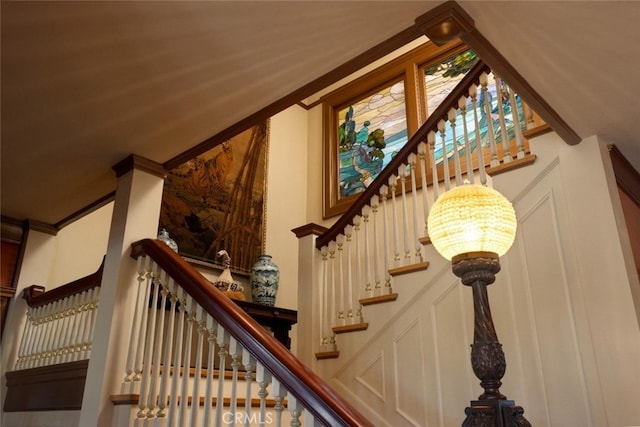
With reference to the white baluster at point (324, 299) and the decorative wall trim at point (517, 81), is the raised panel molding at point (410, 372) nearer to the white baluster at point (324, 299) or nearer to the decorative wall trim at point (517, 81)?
the white baluster at point (324, 299)

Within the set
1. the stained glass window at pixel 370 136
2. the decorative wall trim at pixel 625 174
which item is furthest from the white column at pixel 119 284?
the stained glass window at pixel 370 136

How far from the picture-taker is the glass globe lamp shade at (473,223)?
161 centimetres

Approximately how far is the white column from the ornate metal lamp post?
1571mm

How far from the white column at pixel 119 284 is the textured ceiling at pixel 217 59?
0.68 feet

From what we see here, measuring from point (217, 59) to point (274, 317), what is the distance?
2.66 meters

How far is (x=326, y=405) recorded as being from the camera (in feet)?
4.42

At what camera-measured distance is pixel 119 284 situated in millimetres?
2385

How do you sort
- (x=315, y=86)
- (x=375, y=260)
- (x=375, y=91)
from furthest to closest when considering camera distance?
(x=375, y=91) < (x=375, y=260) < (x=315, y=86)

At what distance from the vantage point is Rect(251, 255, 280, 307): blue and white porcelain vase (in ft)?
14.4

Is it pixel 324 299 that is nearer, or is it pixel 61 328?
pixel 61 328

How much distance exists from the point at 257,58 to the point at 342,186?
3716 millimetres

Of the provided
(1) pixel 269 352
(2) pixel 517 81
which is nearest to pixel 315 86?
(2) pixel 517 81

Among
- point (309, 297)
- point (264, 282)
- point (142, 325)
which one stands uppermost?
point (264, 282)

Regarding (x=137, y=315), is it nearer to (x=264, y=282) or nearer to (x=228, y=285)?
(x=228, y=285)
